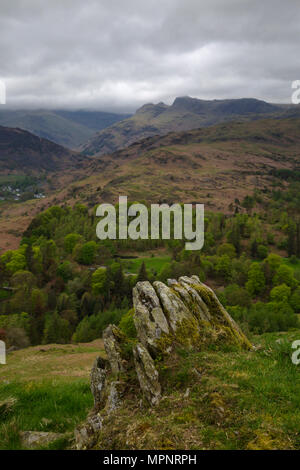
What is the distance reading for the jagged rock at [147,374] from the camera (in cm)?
1074

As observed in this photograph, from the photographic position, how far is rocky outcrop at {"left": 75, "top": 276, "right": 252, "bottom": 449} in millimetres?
11070

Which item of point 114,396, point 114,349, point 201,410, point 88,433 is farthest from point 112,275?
point 201,410

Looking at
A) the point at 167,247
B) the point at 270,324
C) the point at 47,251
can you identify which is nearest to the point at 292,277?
the point at 270,324

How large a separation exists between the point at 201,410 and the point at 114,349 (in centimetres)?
535

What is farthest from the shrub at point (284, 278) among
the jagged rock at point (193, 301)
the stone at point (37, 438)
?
the stone at point (37, 438)

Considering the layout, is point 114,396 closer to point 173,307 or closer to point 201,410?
point 201,410

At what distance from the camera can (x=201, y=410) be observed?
9.49 meters

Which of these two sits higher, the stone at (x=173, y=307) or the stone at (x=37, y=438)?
the stone at (x=173, y=307)

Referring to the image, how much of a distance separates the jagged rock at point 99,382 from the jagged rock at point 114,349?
21.4 inches

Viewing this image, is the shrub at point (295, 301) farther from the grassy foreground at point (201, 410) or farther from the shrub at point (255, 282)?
the grassy foreground at point (201, 410)
